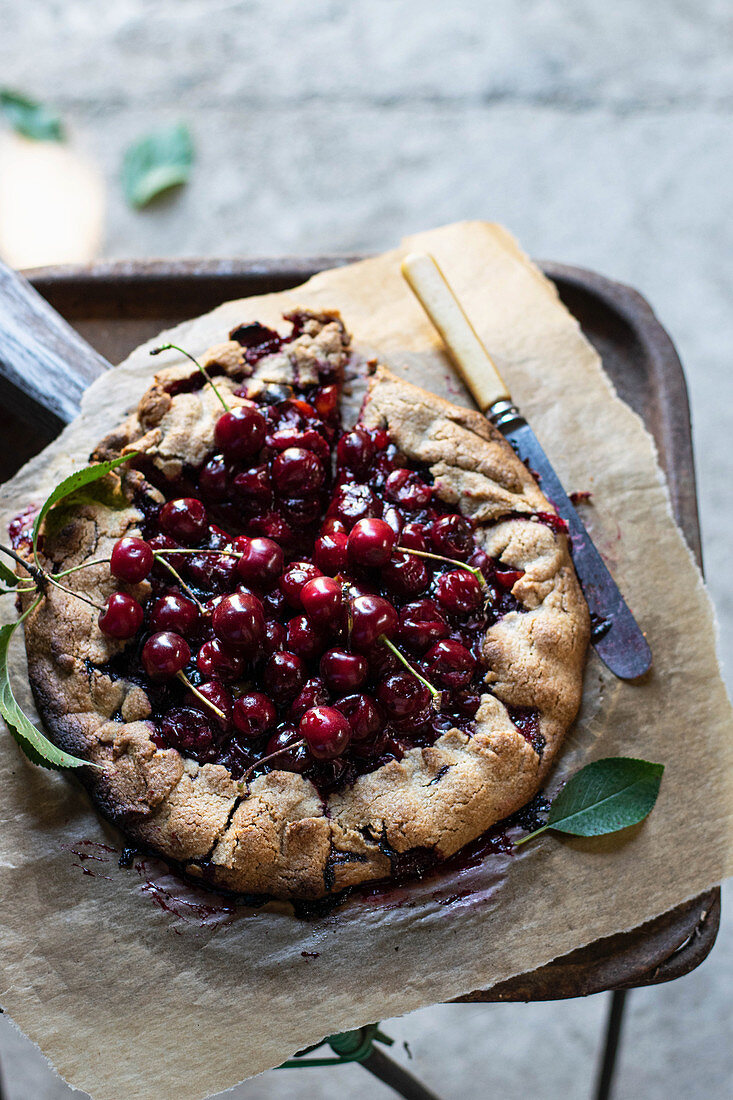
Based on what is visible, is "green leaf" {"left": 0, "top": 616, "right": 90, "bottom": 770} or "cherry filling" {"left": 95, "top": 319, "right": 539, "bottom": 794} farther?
"cherry filling" {"left": 95, "top": 319, "right": 539, "bottom": 794}

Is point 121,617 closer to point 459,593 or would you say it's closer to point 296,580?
point 296,580

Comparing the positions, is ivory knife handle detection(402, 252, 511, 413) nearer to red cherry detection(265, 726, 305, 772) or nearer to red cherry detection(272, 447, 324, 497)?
red cherry detection(272, 447, 324, 497)

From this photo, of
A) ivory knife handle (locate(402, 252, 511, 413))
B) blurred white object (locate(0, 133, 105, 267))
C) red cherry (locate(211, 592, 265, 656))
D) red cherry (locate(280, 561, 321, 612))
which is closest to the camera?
red cherry (locate(211, 592, 265, 656))

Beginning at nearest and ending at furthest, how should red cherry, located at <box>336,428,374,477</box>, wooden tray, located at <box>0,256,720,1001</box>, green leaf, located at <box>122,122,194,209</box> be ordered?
red cherry, located at <box>336,428,374,477</box>, wooden tray, located at <box>0,256,720,1001</box>, green leaf, located at <box>122,122,194,209</box>

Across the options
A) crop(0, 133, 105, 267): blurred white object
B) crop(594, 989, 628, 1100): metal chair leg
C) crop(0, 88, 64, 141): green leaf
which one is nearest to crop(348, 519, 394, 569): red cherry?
crop(594, 989, 628, 1100): metal chair leg

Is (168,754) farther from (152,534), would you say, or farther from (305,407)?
(305,407)

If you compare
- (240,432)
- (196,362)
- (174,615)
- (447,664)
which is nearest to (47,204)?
(196,362)

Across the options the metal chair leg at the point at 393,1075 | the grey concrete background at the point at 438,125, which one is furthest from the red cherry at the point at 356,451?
the grey concrete background at the point at 438,125

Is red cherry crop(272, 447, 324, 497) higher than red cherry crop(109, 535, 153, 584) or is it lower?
higher
